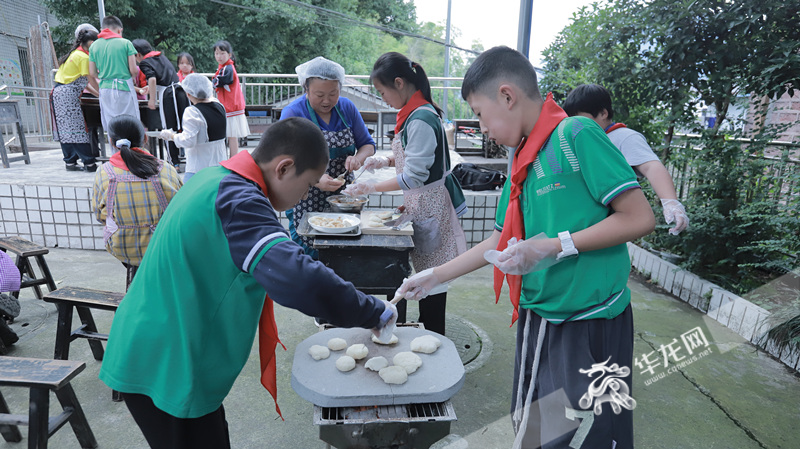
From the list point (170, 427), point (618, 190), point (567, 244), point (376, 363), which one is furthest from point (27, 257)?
point (618, 190)

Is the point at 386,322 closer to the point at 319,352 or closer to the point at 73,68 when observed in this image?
the point at 319,352

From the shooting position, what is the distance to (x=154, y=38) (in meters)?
18.0

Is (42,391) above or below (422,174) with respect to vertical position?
below

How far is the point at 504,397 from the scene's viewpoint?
3.08m

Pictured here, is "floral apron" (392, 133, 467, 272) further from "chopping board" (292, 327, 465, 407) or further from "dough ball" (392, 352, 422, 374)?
"dough ball" (392, 352, 422, 374)

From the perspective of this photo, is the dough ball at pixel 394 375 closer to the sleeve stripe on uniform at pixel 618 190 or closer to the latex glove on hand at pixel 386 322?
the latex glove on hand at pixel 386 322

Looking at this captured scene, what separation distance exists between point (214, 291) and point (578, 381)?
1.16 metres

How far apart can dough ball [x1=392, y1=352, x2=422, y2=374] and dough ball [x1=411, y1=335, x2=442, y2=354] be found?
65 millimetres

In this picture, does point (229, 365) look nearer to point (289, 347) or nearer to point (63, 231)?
point (289, 347)

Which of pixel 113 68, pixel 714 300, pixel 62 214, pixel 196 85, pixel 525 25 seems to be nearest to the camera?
pixel 714 300

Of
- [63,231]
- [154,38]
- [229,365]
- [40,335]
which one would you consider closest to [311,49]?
[154,38]

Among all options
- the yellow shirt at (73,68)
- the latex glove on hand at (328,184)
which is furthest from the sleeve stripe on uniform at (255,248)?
the yellow shirt at (73,68)

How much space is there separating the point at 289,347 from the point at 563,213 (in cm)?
263

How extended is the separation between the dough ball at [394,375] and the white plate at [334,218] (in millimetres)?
1216
